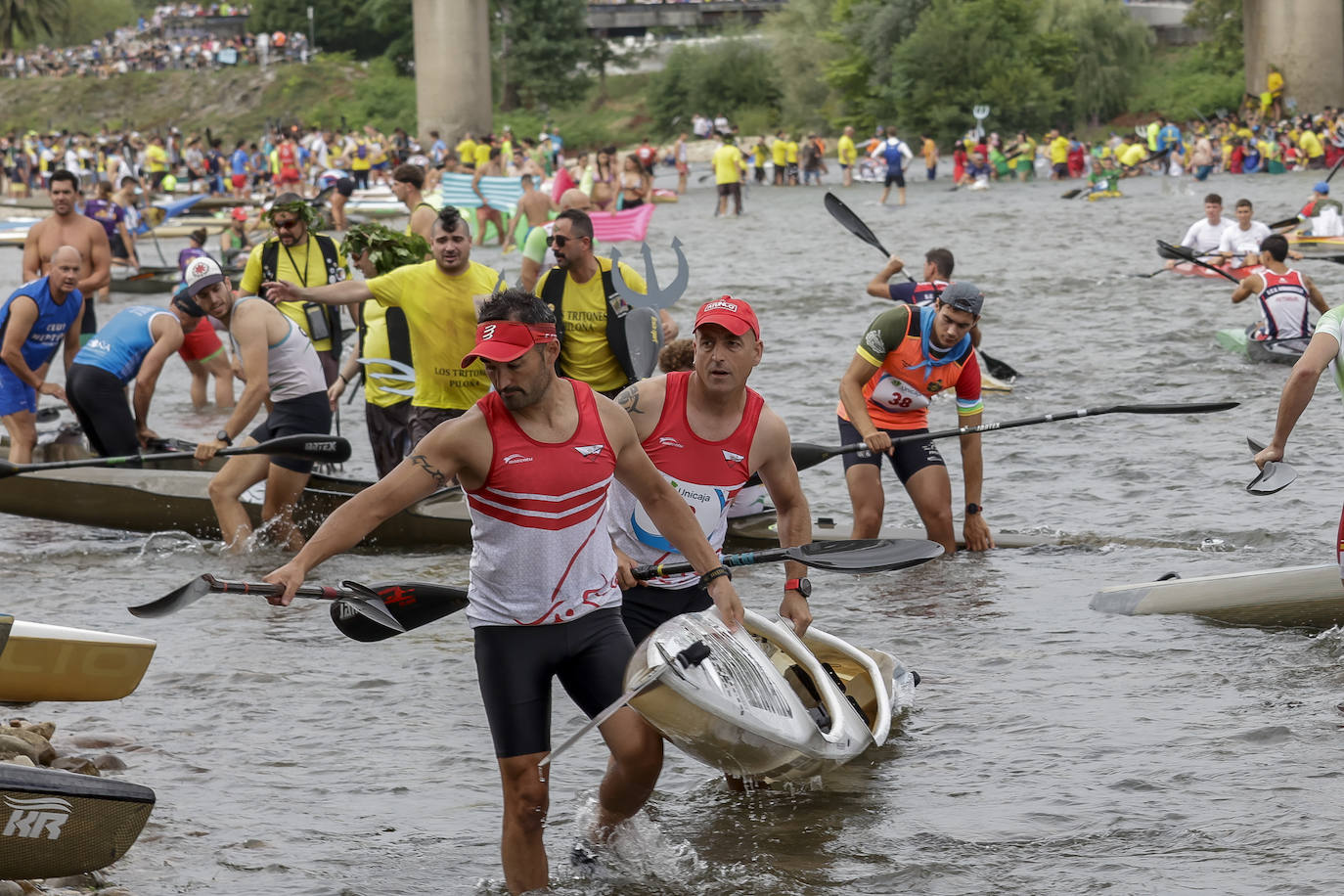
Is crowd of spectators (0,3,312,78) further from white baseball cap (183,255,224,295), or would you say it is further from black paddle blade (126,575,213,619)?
black paddle blade (126,575,213,619)

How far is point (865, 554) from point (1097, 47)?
2160 inches

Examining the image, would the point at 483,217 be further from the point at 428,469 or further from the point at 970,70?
the point at 970,70

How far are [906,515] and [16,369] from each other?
572 cm

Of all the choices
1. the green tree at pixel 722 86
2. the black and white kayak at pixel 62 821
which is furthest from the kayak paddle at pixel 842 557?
the green tree at pixel 722 86

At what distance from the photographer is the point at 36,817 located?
4.65m

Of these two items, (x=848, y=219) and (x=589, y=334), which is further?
(x=848, y=219)

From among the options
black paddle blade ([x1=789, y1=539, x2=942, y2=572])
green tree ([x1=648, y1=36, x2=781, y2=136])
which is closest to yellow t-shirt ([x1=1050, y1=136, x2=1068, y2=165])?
green tree ([x1=648, y1=36, x2=781, y2=136])

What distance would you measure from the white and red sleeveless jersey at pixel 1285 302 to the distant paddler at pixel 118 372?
31.1ft

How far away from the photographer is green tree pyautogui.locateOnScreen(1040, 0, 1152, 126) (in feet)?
183

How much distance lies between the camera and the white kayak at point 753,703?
4582mm

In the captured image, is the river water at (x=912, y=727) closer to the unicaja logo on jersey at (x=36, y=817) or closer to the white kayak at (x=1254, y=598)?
the white kayak at (x=1254, y=598)

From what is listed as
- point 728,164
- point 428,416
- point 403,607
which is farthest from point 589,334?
point 728,164

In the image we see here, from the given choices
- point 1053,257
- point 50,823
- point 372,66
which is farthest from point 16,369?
point 372,66

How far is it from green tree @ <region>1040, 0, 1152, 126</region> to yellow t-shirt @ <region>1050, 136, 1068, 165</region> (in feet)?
46.6
